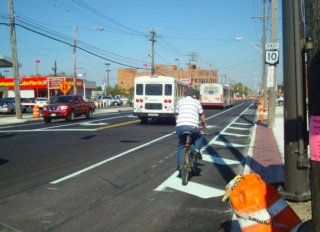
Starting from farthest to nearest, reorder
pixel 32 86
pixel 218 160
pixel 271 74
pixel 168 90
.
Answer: pixel 32 86, pixel 168 90, pixel 271 74, pixel 218 160

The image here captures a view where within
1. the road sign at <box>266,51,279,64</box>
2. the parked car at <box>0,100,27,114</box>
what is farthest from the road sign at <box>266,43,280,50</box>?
the parked car at <box>0,100,27,114</box>

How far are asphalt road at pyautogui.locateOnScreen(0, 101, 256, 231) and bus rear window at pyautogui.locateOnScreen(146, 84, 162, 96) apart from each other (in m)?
8.79

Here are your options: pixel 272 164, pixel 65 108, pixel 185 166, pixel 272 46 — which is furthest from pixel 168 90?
pixel 185 166

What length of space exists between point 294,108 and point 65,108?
1901 centimetres

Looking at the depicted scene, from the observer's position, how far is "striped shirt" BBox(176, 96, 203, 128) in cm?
717

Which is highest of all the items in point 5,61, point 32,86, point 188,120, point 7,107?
point 32,86

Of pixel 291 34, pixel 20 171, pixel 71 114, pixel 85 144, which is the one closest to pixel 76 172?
pixel 20 171

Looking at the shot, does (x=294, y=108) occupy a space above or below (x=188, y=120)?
above

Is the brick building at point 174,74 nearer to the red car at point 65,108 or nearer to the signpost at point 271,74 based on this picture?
the red car at point 65,108

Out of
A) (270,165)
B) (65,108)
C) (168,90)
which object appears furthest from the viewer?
(65,108)

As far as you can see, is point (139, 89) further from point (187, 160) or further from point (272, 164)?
point (187, 160)

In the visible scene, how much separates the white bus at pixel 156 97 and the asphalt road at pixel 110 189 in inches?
331

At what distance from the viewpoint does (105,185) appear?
268 inches

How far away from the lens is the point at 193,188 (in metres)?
6.67
